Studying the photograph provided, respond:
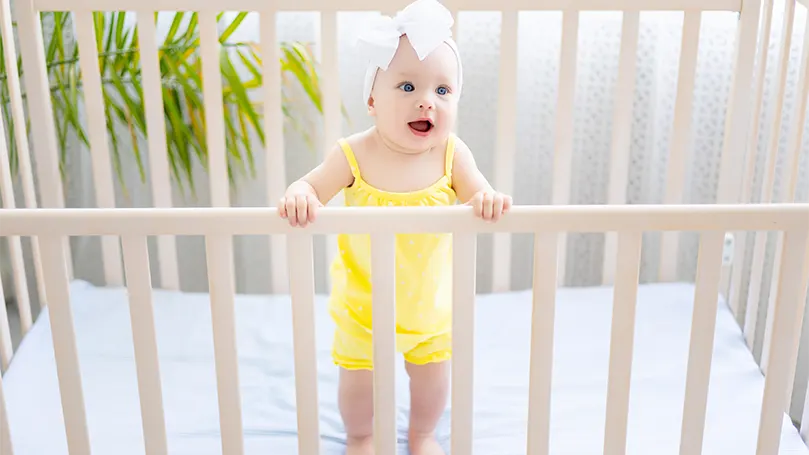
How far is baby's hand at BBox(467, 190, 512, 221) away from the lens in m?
1.08

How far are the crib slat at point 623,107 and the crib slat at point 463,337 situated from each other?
0.60 m

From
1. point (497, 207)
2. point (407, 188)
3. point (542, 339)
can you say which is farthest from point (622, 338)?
point (407, 188)

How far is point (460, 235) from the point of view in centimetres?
110

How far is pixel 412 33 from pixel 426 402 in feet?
1.68

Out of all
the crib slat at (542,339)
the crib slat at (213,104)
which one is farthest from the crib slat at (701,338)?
the crib slat at (213,104)

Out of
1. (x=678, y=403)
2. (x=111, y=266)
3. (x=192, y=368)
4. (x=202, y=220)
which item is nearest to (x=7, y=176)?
(x=111, y=266)

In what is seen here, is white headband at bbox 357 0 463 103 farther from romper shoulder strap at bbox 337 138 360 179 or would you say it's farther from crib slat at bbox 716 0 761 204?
crib slat at bbox 716 0 761 204

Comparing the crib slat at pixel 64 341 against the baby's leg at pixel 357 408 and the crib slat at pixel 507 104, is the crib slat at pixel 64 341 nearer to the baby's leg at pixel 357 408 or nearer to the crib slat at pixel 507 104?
the baby's leg at pixel 357 408

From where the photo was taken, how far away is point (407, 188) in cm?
132

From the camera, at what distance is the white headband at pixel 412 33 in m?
1.22

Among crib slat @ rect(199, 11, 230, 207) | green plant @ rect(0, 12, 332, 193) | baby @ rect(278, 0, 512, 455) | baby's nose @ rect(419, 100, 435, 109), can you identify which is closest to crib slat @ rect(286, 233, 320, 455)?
baby @ rect(278, 0, 512, 455)

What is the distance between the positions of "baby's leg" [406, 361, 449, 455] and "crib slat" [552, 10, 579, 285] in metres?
0.51

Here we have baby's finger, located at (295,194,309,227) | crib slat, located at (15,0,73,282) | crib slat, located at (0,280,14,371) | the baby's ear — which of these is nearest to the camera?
baby's finger, located at (295,194,309,227)

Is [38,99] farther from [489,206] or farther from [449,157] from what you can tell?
[489,206]
